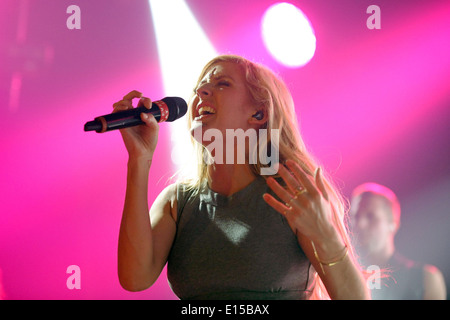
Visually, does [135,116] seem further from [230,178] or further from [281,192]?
[281,192]

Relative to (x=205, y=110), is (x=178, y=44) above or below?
above

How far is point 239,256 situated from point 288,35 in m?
1.84

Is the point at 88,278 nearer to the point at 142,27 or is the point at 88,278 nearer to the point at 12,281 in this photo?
the point at 12,281

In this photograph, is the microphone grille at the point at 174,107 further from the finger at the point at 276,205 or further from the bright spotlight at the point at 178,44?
the bright spotlight at the point at 178,44

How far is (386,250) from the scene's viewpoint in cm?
272

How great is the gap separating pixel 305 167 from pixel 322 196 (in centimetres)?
36

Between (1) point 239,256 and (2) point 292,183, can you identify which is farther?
(1) point 239,256

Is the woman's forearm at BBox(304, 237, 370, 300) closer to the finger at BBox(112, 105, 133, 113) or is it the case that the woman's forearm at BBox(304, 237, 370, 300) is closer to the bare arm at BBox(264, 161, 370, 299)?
the bare arm at BBox(264, 161, 370, 299)

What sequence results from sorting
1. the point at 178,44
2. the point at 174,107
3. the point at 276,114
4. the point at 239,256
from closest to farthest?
1. the point at 239,256
2. the point at 174,107
3. the point at 276,114
4. the point at 178,44

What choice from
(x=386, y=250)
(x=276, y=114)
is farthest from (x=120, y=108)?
(x=386, y=250)

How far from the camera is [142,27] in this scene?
2.58m

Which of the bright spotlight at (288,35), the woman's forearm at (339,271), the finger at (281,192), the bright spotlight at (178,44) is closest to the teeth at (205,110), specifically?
the finger at (281,192)

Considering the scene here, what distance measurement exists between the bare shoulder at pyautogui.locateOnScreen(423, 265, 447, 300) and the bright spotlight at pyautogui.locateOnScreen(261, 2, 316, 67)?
1.49 m
